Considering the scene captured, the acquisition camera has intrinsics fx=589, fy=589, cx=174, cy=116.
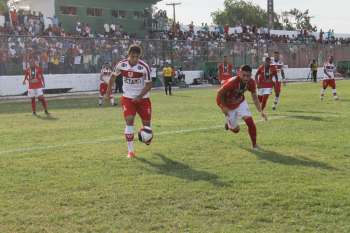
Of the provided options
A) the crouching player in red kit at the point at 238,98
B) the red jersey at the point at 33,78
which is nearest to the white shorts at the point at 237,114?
the crouching player in red kit at the point at 238,98

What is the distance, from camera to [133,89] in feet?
32.7

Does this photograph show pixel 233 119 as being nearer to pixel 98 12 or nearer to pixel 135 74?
pixel 135 74

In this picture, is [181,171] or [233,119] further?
[233,119]

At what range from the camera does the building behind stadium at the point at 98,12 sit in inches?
1896

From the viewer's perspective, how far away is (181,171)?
829 cm

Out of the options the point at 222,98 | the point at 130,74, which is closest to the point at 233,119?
the point at 222,98

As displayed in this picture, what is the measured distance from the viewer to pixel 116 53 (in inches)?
1449

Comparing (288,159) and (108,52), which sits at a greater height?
(108,52)

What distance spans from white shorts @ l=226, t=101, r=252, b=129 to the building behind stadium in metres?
37.4

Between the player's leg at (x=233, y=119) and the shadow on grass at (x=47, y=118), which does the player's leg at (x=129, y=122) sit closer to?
the player's leg at (x=233, y=119)

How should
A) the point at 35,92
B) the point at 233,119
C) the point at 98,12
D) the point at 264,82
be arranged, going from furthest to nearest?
the point at 98,12 → the point at 35,92 → the point at 264,82 → the point at 233,119

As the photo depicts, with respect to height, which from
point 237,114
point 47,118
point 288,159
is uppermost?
point 237,114

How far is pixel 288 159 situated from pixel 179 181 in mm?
2313

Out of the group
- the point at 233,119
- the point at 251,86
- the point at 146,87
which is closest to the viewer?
the point at 146,87
